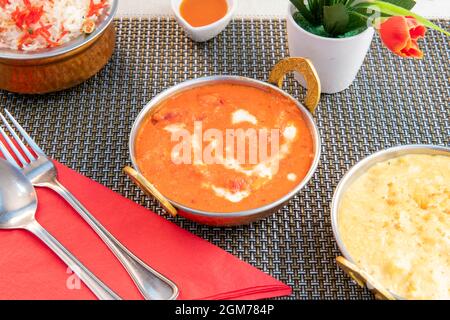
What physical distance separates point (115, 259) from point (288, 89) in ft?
3.47

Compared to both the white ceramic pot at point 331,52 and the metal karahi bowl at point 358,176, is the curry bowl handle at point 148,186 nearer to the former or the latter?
the metal karahi bowl at point 358,176

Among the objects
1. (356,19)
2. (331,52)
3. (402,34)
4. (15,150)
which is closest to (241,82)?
(331,52)

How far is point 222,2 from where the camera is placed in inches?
107

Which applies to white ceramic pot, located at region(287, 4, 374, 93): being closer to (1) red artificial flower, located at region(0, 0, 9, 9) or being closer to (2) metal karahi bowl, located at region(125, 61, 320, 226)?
(2) metal karahi bowl, located at region(125, 61, 320, 226)

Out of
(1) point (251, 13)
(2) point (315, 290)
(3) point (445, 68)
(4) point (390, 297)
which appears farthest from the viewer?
(1) point (251, 13)

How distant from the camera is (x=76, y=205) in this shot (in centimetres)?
209

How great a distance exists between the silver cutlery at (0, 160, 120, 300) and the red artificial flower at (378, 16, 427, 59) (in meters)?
1.27

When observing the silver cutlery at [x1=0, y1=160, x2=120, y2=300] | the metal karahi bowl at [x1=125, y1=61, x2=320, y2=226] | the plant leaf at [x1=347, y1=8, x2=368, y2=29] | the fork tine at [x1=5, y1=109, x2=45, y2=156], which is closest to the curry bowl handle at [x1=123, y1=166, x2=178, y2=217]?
the metal karahi bowl at [x1=125, y1=61, x2=320, y2=226]

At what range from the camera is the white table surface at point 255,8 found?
2859mm

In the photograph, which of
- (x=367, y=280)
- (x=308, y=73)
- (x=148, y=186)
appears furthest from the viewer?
(x=308, y=73)

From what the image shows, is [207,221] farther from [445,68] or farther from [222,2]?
[445,68]

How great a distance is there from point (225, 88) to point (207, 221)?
589 mm

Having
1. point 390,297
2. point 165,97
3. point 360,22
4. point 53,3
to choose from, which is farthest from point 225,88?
point 390,297

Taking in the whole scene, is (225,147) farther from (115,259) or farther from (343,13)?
(343,13)
